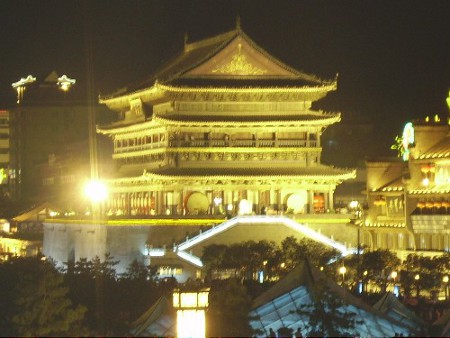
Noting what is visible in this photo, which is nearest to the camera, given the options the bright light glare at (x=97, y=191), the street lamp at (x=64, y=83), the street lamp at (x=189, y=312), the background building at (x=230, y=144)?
the street lamp at (x=189, y=312)

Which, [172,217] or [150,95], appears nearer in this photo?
[172,217]

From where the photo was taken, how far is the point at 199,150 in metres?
95.1

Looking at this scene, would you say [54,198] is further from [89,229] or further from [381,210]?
[381,210]

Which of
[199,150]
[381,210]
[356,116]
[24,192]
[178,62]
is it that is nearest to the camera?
[381,210]

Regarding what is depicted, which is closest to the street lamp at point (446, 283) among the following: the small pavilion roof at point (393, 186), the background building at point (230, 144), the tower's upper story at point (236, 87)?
the small pavilion roof at point (393, 186)

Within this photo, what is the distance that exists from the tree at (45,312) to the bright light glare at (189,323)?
414 centimetres

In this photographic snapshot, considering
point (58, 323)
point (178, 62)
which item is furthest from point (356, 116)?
point (58, 323)

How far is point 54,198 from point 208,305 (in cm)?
7641

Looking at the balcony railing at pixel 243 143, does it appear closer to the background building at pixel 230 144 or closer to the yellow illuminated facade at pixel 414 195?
the background building at pixel 230 144

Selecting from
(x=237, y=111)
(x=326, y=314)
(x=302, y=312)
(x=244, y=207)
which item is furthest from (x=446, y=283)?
(x=237, y=111)

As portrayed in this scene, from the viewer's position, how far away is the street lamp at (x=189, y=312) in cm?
5131

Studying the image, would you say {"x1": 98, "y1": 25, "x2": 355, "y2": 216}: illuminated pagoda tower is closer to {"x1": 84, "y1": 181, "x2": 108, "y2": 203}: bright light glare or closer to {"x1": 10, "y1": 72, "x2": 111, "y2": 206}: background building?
{"x1": 84, "y1": 181, "x2": 108, "y2": 203}: bright light glare

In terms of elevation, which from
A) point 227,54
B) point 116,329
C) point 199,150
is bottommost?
point 116,329

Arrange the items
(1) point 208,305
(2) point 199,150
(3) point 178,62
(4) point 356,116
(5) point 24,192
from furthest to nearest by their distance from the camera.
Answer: (5) point 24,192
(4) point 356,116
(3) point 178,62
(2) point 199,150
(1) point 208,305
